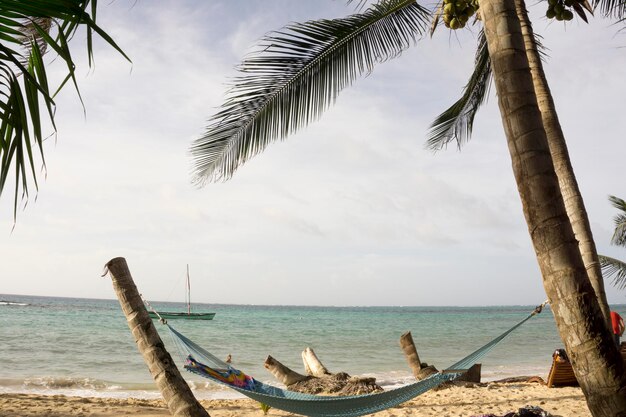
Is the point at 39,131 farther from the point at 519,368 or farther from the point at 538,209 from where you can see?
the point at 519,368

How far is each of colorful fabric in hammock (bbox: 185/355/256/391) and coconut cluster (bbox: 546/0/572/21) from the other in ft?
9.76

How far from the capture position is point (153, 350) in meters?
2.77

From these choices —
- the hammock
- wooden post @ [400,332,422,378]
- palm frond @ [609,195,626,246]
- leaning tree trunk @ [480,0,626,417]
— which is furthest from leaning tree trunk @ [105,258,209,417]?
palm frond @ [609,195,626,246]

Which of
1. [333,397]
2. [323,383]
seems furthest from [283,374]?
[333,397]

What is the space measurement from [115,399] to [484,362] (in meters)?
7.23

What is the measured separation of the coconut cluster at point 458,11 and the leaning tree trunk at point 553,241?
110 cm

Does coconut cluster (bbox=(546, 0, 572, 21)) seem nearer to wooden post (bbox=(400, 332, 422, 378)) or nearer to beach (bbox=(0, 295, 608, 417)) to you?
beach (bbox=(0, 295, 608, 417))

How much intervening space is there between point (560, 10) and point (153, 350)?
2883 millimetres

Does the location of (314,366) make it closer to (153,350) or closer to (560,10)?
(153,350)

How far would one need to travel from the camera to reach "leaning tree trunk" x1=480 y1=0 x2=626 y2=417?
167cm

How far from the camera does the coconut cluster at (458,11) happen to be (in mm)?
3010

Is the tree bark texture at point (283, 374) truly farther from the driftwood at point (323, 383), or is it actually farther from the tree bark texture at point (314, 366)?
the tree bark texture at point (314, 366)

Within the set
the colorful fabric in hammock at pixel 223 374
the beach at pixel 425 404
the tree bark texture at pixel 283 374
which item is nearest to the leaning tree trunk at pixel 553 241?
the colorful fabric in hammock at pixel 223 374

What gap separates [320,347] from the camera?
14766 millimetres
